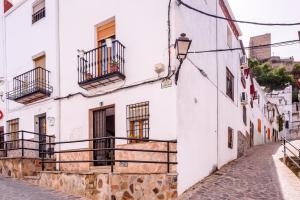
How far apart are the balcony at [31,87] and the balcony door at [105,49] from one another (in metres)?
2.95

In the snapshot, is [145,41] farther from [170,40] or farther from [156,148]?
[156,148]

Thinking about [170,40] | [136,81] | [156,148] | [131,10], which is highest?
[131,10]

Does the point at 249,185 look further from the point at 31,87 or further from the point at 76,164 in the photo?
the point at 31,87

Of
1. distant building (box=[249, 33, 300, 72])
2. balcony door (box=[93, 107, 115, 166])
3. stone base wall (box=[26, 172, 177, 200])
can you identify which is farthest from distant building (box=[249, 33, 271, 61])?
stone base wall (box=[26, 172, 177, 200])

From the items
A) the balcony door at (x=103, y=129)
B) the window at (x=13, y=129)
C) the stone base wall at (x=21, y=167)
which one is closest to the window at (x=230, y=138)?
the balcony door at (x=103, y=129)

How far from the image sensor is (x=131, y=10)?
402 inches

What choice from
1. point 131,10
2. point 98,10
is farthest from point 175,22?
point 98,10

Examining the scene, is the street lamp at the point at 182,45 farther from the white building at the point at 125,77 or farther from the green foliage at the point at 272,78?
the green foliage at the point at 272,78

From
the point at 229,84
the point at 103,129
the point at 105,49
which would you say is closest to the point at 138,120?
the point at 103,129

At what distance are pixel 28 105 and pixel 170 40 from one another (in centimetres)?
759

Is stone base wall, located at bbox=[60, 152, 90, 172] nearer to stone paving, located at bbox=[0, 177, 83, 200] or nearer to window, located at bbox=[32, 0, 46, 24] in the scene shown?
stone paving, located at bbox=[0, 177, 83, 200]

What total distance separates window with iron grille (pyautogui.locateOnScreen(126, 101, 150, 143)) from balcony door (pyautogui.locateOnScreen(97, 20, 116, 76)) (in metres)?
Result: 1.60

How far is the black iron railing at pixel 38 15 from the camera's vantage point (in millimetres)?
13884

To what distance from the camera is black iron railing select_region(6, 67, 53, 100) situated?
12.9 metres
